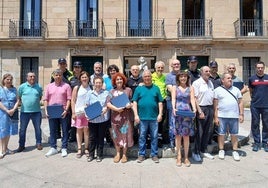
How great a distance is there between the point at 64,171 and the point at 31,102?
7.09 ft

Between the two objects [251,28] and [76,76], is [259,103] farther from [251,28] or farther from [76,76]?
[251,28]

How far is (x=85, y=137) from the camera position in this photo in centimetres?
566

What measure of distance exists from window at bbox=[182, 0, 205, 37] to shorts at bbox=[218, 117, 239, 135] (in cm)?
1270

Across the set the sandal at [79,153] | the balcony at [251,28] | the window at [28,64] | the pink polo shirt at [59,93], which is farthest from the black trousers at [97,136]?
the balcony at [251,28]

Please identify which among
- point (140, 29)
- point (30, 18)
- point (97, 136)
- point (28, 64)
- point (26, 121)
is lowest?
point (97, 136)

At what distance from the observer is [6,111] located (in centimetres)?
587

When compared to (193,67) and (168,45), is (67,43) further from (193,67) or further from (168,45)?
(193,67)

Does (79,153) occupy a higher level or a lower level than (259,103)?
lower

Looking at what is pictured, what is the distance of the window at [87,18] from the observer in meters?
17.5

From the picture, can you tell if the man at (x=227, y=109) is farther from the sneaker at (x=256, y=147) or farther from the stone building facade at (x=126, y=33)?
the stone building facade at (x=126, y=33)

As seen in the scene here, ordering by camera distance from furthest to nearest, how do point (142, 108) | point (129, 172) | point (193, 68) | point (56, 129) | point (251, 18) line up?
point (251, 18) < point (56, 129) < point (193, 68) < point (142, 108) < point (129, 172)

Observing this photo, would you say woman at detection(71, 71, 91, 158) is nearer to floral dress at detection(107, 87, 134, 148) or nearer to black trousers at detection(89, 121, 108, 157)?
black trousers at detection(89, 121, 108, 157)

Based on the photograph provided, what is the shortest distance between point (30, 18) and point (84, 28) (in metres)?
4.15

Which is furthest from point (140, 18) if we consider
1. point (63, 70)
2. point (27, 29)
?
point (63, 70)
